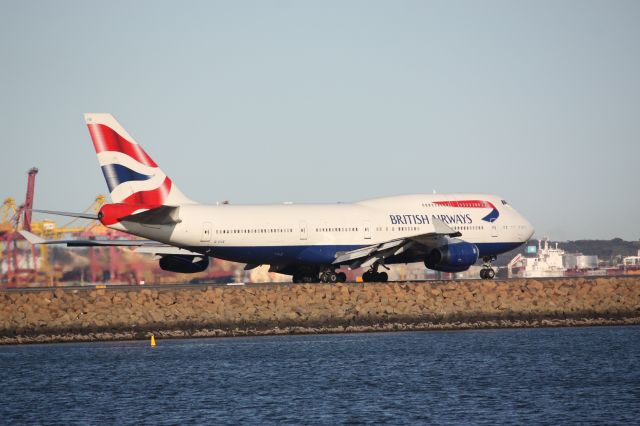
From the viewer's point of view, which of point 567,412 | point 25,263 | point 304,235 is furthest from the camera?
point 25,263

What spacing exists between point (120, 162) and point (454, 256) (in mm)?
19648

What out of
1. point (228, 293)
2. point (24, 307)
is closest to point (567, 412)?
point (228, 293)

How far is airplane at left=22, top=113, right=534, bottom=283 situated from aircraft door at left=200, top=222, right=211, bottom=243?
6 cm

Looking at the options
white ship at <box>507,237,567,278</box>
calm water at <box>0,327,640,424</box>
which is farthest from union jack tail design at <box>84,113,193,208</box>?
white ship at <box>507,237,567,278</box>

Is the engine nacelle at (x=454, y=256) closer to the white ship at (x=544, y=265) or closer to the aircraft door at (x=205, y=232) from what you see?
the aircraft door at (x=205, y=232)

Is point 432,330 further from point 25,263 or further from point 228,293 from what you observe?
point 25,263

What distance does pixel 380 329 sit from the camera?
60.7 m

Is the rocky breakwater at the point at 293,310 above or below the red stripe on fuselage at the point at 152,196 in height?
below

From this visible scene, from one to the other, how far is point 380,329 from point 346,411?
76.8 ft

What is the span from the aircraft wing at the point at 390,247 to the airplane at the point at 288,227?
0.06 metres

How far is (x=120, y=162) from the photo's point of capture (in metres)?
64.6

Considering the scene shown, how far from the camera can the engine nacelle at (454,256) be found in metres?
66.5

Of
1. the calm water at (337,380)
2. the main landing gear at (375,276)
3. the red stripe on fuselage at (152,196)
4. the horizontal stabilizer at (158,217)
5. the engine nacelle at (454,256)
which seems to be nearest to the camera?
the calm water at (337,380)

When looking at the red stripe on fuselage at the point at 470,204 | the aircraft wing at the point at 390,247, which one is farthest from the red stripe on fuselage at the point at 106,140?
the red stripe on fuselage at the point at 470,204
